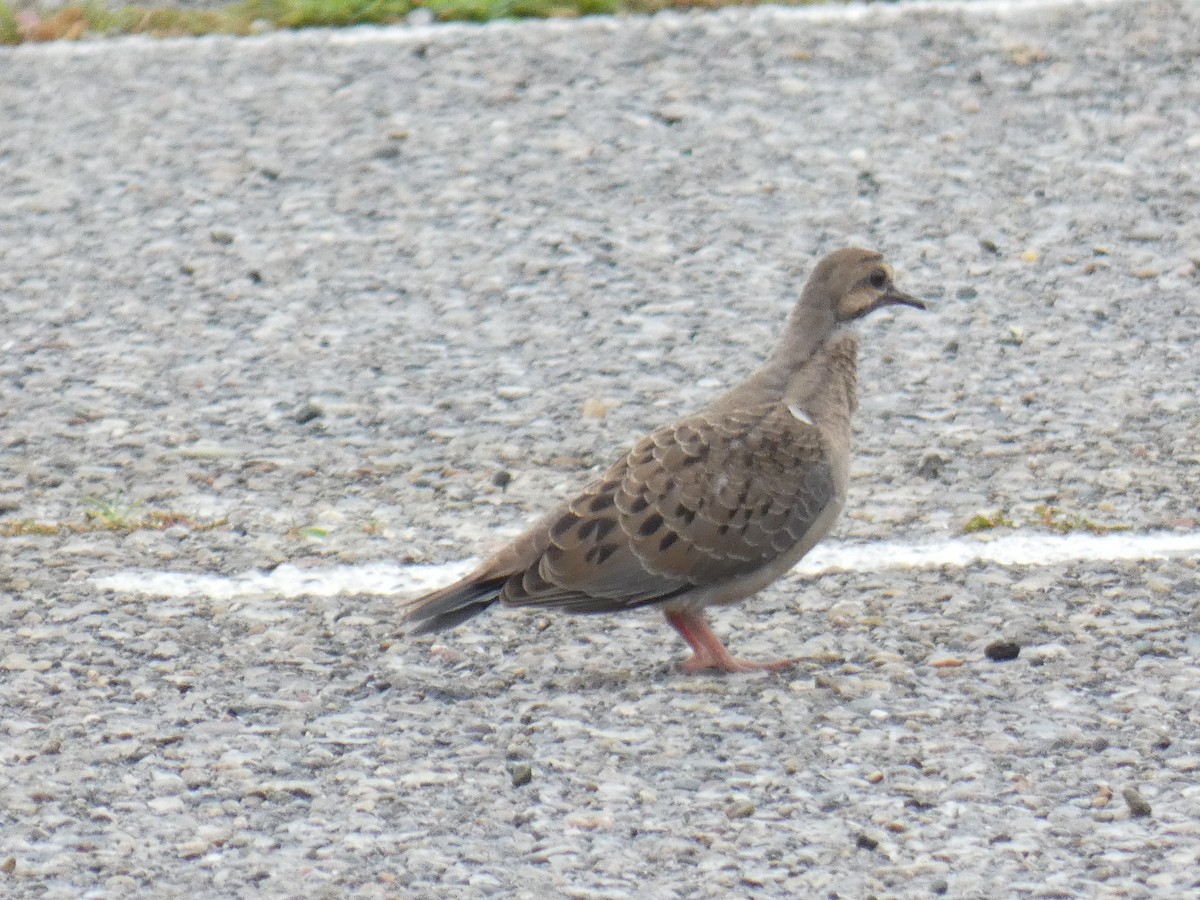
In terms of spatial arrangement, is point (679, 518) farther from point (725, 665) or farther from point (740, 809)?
point (740, 809)

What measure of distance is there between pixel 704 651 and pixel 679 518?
0.38m

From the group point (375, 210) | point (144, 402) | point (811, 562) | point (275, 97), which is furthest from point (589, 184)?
point (811, 562)

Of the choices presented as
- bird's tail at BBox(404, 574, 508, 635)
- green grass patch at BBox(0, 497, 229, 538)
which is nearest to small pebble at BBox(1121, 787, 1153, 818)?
bird's tail at BBox(404, 574, 508, 635)

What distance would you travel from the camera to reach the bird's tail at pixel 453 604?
17.9 feet

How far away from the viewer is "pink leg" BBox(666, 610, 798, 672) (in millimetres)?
5551

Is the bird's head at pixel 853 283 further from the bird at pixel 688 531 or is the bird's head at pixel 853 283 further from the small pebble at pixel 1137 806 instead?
the small pebble at pixel 1137 806

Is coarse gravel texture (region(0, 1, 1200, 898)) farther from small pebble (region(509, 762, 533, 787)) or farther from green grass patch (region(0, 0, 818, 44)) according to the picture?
green grass patch (region(0, 0, 818, 44))

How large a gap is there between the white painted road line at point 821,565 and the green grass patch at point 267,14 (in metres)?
5.08

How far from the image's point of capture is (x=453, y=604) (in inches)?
215

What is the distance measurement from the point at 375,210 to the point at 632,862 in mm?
5268

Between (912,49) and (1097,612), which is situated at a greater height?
(912,49)

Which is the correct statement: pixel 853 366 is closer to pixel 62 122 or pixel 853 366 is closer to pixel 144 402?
pixel 144 402

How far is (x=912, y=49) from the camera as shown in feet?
33.6

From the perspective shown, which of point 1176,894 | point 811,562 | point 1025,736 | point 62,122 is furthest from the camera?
point 62,122
